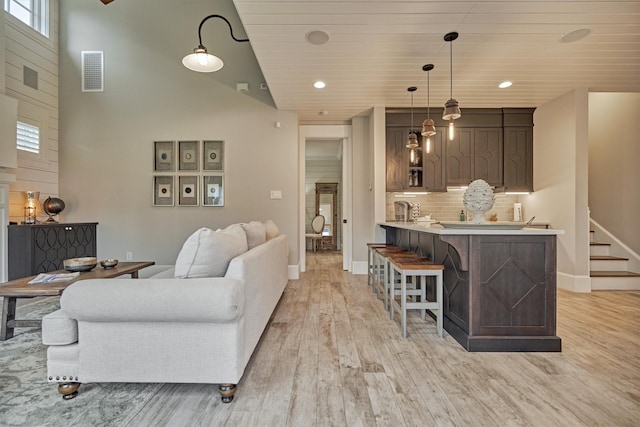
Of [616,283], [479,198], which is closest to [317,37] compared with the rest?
[479,198]

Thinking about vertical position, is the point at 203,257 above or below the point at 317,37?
below

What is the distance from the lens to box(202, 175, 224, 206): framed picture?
16.0 feet

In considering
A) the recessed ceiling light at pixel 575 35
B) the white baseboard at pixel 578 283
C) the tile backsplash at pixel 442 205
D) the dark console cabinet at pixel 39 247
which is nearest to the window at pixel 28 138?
the dark console cabinet at pixel 39 247

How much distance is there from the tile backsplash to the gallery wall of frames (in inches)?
113

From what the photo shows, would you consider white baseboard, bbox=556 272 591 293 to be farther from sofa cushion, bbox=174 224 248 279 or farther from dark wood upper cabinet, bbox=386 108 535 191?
sofa cushion, bbox=174 224 248 279

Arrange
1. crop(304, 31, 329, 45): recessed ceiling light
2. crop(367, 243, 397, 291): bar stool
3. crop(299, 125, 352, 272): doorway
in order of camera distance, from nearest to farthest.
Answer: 1. crop(304, 31, 329, 45): recessed ceiling light
2. crop(367, 243, 397, 291): bar stool
3. crop(299, 125, 352, 272): doorway

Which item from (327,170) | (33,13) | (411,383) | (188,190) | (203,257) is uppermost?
(33,13)

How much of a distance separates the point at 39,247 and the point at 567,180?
7.19m

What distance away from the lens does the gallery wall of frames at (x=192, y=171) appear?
16.0ft

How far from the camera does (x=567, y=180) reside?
405 centimetres

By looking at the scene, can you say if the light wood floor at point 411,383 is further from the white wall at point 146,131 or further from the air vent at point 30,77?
the air vent at point 30,77

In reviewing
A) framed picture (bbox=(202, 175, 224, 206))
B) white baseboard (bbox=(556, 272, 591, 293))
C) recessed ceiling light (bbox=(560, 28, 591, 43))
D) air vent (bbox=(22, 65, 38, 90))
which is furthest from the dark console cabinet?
white baseboard (bbox=(556, 272, 591, 293))

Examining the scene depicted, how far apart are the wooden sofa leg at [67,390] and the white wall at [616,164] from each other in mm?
6489

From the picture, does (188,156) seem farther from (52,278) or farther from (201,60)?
(52,278)
